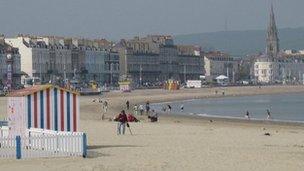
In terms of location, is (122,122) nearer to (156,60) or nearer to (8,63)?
(8,63)

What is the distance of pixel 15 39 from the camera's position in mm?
110875

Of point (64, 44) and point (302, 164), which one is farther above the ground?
point (64, 44)

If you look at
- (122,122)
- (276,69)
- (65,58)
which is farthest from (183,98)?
(276,69)

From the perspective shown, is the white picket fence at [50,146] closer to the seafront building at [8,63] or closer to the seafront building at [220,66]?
the seafront building at [8,63]

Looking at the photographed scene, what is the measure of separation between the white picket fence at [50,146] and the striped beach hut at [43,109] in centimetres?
124

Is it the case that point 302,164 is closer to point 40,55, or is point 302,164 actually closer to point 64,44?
point 40,55

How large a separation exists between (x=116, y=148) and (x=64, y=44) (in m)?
102

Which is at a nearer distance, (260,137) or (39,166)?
(39,166)

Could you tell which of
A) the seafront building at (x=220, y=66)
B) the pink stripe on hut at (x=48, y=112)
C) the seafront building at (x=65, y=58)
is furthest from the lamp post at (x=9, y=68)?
the pink stripe on hut at (x=48, y=112)

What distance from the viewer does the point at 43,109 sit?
17.8 metres

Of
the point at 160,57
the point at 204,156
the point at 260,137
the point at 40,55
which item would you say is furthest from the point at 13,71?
the point at 204,156

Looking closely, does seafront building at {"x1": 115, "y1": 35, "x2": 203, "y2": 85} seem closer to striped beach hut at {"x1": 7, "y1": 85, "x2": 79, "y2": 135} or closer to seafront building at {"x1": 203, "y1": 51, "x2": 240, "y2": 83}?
seafront building at {"x1": 203, "y1": 51, "x2": 240, "y2": 83}

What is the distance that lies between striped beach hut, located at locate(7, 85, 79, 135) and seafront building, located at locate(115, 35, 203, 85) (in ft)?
381

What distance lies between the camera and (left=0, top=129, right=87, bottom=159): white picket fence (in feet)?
52.2
